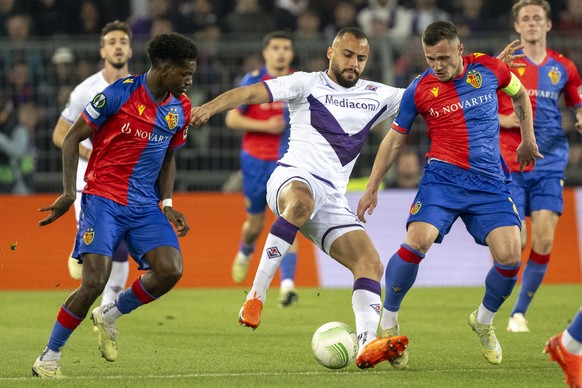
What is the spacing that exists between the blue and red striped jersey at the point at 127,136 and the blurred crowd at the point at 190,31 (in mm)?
6986

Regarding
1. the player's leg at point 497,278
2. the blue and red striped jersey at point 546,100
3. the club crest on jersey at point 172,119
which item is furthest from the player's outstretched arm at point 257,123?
the player's leg at point 497,278

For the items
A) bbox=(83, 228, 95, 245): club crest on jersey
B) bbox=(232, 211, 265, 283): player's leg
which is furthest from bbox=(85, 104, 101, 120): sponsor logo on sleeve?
bbox=(232, 211, 265, 283): player's leg

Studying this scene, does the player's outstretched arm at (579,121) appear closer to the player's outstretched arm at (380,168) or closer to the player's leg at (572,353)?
the player's outstretched arm at (380,168)

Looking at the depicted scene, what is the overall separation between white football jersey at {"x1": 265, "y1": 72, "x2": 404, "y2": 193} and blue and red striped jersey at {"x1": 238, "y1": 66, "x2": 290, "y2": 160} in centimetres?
431

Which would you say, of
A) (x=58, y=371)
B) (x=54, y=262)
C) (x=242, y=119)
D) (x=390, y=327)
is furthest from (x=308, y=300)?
(x=58, y=371)


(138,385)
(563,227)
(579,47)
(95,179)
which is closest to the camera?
(138,385)

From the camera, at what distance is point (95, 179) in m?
7.95

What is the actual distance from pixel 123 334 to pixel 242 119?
378cm

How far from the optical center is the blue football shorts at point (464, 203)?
27.0 feet

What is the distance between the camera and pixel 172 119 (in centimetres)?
806

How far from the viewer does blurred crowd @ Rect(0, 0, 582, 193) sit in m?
14.9

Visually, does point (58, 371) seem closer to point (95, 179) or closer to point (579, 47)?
point (95, 179)

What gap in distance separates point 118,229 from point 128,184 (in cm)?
33

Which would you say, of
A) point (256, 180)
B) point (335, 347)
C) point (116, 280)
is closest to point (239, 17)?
point (256, 180)
